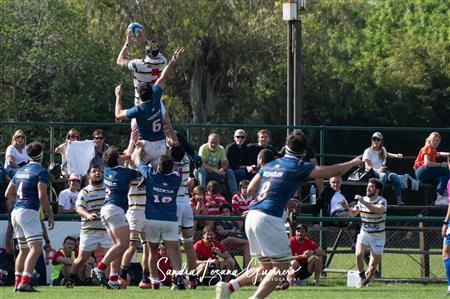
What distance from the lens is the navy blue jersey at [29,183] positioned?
703 inches

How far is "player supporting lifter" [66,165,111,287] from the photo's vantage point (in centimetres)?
1900

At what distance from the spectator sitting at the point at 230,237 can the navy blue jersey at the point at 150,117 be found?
3687 mm

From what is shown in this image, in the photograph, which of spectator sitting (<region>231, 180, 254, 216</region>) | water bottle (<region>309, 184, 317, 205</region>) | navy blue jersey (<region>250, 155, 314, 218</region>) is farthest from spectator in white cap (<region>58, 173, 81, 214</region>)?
navy blue jersey (<region>250, 155, 314, 218</region>)

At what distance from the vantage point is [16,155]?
2125 cm

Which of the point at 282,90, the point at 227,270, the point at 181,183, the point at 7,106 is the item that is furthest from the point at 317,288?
the point at 282,90

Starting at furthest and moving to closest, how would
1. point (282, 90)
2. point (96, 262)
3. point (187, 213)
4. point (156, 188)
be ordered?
point (282, 90), point (96, 262), point (187, 213), point (156, 188)

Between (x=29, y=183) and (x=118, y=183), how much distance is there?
136 centimetres

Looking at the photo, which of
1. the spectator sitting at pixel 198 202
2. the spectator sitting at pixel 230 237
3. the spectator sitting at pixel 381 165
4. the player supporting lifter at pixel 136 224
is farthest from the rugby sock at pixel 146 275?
the spectator sitting at pixel 381 165

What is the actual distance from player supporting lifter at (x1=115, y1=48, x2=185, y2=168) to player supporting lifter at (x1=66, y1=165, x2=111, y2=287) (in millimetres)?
1269

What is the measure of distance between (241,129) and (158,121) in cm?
534

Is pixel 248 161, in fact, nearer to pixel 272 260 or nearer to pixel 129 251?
pixel 129 251

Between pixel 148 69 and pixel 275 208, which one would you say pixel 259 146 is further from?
pixel 275 208

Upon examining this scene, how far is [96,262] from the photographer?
68.3ft

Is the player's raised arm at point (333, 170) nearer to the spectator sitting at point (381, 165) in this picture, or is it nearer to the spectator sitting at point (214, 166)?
the spectator sitting at point (214, 166)
